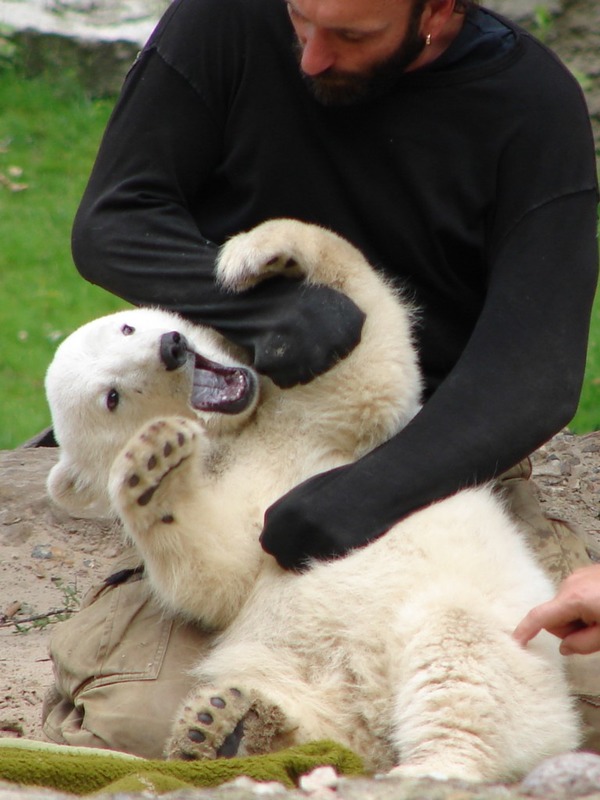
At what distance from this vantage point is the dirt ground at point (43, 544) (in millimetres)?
4066

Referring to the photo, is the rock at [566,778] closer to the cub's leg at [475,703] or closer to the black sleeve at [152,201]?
the cub's leg at [475,703]

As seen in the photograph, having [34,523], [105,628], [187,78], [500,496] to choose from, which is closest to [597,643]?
[500,496]

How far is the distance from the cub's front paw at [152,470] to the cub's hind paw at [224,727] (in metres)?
0.48

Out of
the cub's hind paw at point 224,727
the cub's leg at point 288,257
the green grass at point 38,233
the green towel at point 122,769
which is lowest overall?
the green grass at point 38,233

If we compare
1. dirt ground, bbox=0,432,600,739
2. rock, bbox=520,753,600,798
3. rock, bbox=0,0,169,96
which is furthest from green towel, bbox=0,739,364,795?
rock, bbox=0,0,169,96

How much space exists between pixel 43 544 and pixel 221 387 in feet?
6.42

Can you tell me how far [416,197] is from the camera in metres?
3.32

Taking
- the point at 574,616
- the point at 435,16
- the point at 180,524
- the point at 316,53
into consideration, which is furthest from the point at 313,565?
the point at 435,16

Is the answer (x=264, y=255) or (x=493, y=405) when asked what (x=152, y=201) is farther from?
(x=493, y=405)

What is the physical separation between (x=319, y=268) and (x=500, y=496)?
2.90 ft

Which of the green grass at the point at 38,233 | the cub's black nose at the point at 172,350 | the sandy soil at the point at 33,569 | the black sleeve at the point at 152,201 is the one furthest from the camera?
the green grass at the point at 38,233

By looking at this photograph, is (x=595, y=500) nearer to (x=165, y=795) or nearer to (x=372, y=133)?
(x=372, y=133)

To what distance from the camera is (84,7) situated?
9805mm

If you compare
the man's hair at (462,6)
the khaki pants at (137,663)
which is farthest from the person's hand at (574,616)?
the man's hair at (462,6)
